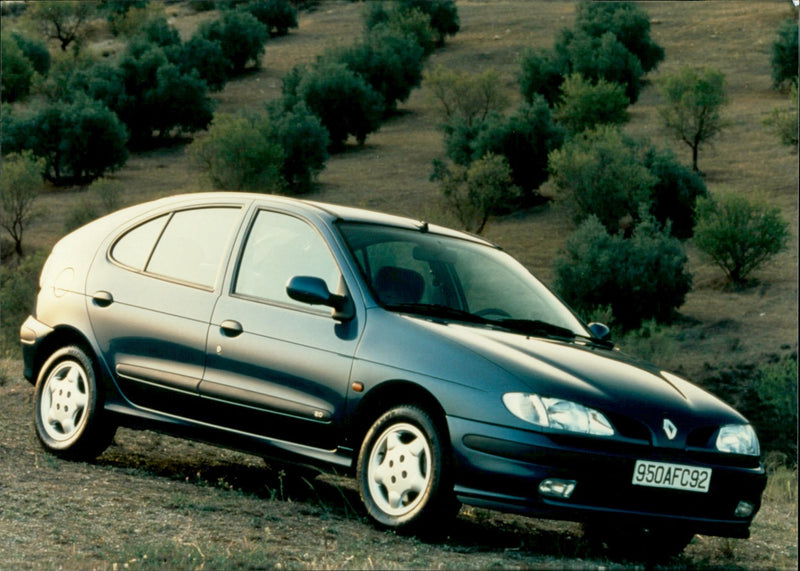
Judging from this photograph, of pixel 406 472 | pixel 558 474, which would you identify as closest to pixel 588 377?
pixel 558 474

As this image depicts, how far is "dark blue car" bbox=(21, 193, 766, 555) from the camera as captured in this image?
17.9ft

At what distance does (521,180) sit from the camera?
49406mm

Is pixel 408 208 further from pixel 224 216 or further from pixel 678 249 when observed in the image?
pixel 224 216

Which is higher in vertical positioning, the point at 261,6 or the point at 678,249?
the point at 261,6

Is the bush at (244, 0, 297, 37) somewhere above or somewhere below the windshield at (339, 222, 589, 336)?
below

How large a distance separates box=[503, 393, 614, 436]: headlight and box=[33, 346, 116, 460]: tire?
2.98 metres

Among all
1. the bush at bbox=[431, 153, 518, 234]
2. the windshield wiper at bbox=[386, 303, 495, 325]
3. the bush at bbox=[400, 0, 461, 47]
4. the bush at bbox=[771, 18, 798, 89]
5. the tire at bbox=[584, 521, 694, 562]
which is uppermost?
the windshield wiper at bbox=[386, 303, 495, 325]

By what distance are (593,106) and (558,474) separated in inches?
1945

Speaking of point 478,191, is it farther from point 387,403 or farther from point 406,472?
point 406,472

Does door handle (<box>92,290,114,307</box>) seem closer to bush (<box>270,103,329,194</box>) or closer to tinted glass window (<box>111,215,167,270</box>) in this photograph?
tinted glass window (<box>111,215,167,270</box>)

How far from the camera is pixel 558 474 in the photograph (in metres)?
5.36

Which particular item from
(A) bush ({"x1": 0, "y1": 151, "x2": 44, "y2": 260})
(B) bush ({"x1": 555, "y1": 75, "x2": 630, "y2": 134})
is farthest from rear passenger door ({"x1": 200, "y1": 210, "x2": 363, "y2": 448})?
(B) bush ({"x1": 555, "y1": 75, "x2": 630, "y2": 134})

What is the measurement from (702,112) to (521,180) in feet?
26.9

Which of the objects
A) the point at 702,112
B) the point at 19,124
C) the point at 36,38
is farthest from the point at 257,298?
the point at 36,38
